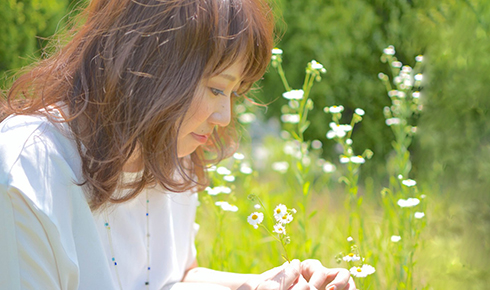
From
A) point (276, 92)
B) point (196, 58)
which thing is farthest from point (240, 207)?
point (196, 58)

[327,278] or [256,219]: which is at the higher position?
[256,219]

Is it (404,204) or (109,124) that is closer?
(109,124)

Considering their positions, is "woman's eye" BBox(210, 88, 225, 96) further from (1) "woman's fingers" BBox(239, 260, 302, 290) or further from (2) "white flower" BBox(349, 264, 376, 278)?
(2) "white flower" BBox(349, 264, 376, 278)

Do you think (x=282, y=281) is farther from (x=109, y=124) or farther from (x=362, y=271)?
(x=109, y=124)

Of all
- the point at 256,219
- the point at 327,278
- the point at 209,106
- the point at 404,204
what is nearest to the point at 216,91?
the point at 209,106

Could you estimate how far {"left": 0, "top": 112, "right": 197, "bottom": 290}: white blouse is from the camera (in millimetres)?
1139

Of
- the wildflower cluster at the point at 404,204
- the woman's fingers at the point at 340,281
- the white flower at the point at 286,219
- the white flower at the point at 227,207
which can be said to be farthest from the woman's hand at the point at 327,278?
the white flower at the point at 227,207

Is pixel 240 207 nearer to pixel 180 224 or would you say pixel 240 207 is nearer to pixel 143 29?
pixel 180 224

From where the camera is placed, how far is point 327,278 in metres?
1.35

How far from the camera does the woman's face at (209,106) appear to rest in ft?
4.38

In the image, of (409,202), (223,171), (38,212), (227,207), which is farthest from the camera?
(223,171)

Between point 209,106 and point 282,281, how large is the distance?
0.46m

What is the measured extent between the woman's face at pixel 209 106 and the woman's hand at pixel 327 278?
1.45 feet

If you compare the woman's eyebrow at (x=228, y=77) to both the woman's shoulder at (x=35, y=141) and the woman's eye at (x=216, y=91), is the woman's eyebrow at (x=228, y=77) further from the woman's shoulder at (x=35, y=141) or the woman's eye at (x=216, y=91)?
the woman's shoulder at (x=35, y=141)
